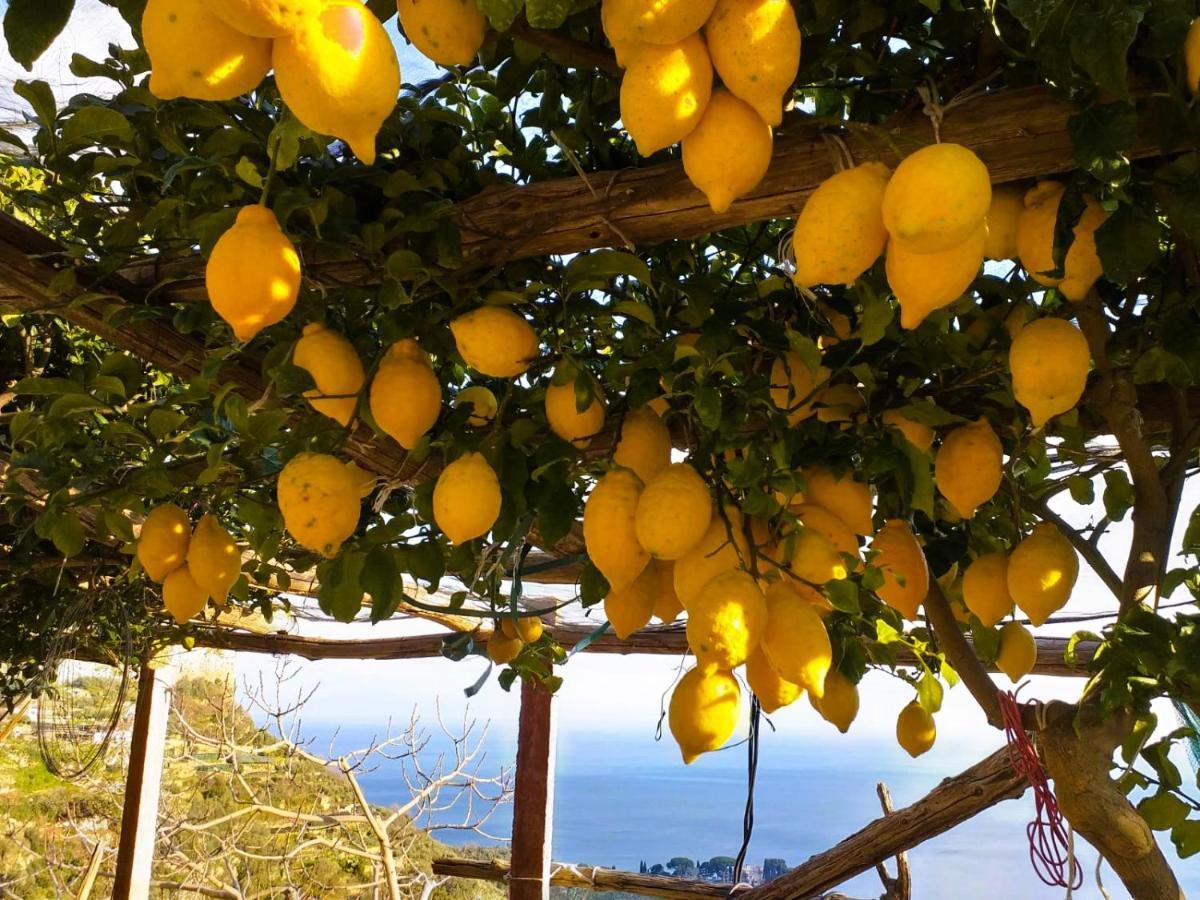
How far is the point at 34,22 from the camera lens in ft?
1.39

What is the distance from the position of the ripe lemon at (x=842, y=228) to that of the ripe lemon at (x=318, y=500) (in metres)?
0.50

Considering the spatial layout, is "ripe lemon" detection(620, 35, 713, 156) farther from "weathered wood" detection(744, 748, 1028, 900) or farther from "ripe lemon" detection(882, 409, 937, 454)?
"weathered wood" detection(744, 748, 1028, 900)

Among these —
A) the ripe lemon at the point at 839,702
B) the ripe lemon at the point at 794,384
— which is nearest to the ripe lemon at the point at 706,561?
the ripe lemon at the point at 794,384

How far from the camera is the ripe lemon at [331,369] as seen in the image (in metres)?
0.92

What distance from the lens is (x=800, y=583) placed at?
87 centimetres

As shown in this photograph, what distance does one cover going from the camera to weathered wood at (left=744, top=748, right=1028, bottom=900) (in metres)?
1.79

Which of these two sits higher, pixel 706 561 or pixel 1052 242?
pixel 1052 242

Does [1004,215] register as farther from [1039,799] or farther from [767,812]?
[767,812]

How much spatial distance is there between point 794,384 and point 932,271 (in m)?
0.34

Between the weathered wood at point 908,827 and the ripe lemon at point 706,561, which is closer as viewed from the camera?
the ripe lemon at point 706,561

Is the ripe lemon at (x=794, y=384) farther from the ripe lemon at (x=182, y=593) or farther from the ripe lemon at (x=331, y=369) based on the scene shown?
the ripe lemon at (x=182, y=593)

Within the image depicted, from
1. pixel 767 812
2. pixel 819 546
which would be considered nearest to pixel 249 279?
pixel 819 546

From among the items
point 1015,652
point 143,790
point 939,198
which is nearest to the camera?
point 939,198

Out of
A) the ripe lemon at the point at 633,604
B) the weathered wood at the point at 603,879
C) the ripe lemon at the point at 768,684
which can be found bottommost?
the weathered wood at the point at 603,879
